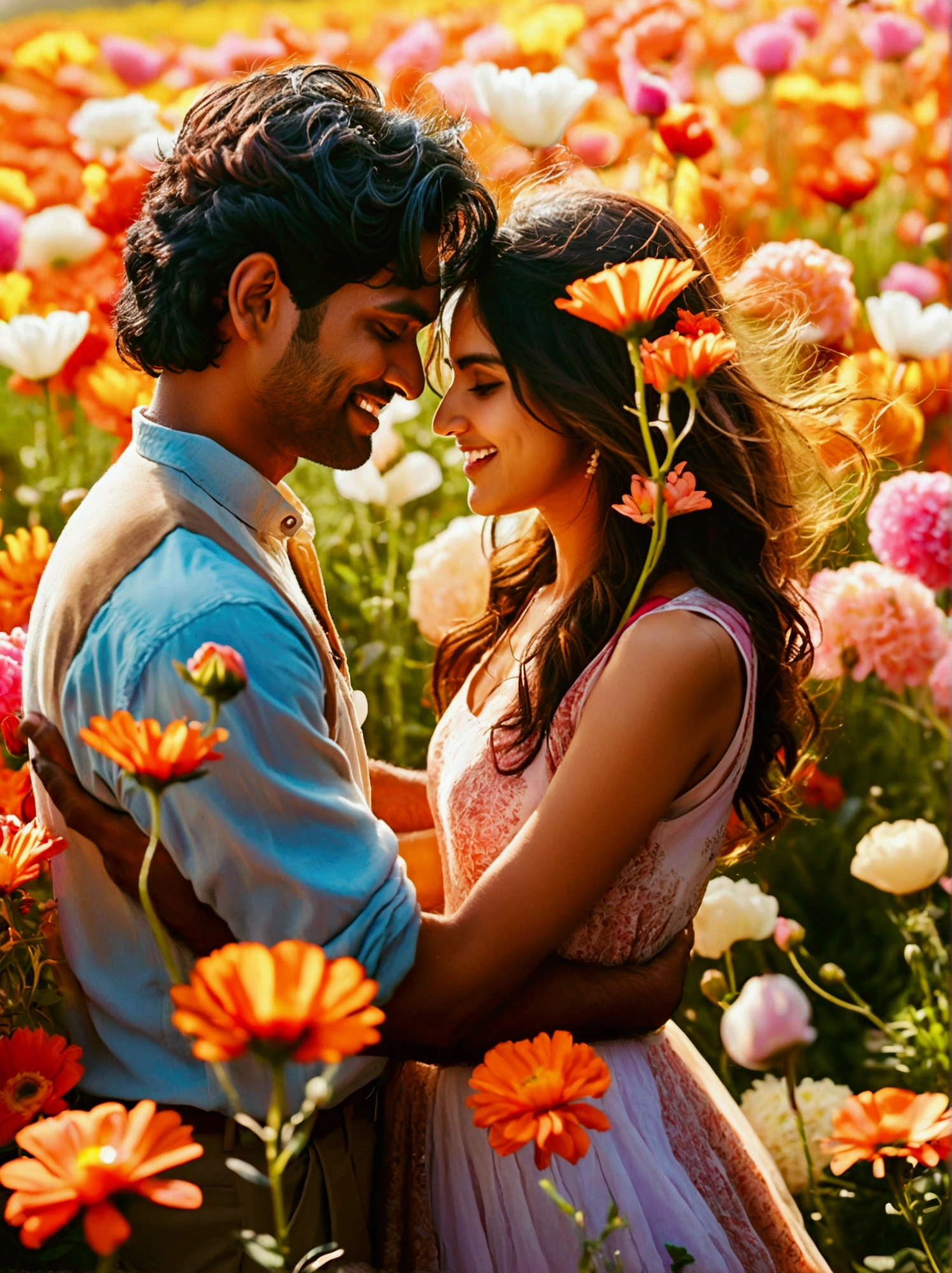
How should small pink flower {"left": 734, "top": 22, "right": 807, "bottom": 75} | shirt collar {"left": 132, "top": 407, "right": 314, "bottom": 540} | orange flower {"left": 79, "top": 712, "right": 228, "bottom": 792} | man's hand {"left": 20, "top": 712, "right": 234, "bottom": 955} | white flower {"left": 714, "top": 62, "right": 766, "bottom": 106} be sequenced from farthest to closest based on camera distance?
white flower {"left": 714, "top": 62, "right": 766, "bottom": 106} < small pink flower {"left": 734, "top": 22, "right": 807, "bottom": 75} < shirt collar {"left": 132, "top": 407, "right": 314, "bottom": 540} < man's hand {"left": 20, "top": 712, "right": 234, "bottom": 955} < orange flower {"left": 79, "top": 712, "right": 228, "bottom": 792}

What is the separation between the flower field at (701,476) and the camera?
1.74 m

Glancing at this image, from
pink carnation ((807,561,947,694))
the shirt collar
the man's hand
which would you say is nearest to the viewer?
the man's hand

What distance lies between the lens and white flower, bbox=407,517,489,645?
2.56m

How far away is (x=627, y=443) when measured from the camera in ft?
5.96

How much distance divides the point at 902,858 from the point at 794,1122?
1.43 feet

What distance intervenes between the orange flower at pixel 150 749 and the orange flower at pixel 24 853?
1.27 ft

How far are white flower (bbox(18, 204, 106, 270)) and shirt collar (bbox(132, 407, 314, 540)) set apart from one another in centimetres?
155

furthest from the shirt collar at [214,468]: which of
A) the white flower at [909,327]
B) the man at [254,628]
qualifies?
the white flower at [909,327]

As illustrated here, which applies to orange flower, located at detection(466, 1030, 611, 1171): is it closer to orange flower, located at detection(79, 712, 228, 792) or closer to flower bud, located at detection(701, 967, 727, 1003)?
orange flower, located at detection(79, 712, 228, 792)

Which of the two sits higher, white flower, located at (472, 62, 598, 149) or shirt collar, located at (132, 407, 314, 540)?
white flower, located at (472, 62, 598, 149)

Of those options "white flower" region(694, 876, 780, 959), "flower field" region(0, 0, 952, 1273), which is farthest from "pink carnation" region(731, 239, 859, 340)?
"white flower" region(694, 876, 780, 959)

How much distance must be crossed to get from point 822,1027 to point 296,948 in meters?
1.90

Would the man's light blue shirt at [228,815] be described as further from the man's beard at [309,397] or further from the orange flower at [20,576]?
the orange flower at [20,576]

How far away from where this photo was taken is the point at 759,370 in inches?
77.2
